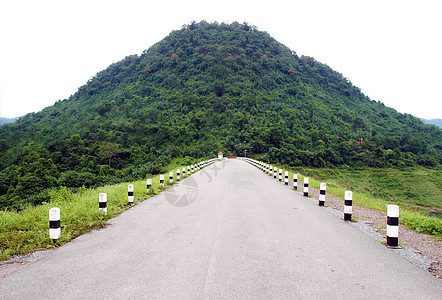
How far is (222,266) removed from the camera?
3.95m

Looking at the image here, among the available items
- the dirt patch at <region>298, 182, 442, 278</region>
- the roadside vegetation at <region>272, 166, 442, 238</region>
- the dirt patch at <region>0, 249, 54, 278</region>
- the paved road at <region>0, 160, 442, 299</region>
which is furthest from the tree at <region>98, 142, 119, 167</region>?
the dirt patch at <region>298, 182, 442, 278</region>

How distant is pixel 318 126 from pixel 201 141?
4081 centimetres

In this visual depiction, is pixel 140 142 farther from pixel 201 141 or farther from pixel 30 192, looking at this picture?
pixel 30 192

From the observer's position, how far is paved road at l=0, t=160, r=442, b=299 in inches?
129

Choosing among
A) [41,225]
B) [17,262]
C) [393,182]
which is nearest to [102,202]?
[41,225]

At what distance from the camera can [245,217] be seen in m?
7.22

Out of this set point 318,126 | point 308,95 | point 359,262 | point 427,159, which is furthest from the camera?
point 308,95

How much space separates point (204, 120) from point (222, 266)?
89.1m

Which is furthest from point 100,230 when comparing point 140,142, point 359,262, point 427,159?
point 427,159

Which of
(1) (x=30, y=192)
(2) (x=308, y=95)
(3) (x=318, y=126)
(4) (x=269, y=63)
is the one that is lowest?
(1) (x=30, y=192)

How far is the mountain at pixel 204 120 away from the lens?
6138 cm

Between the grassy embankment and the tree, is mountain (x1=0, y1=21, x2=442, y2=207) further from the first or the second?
the grassy embankment

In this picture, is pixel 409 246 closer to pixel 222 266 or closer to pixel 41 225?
pixel 222 266

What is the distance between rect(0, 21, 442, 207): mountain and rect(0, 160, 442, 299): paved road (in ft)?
118
